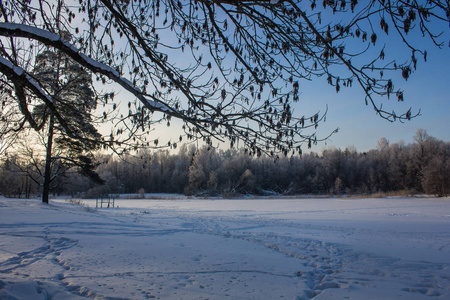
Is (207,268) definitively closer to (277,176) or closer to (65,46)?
(65,46)

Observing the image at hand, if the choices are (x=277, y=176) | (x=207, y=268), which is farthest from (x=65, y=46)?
(x=277, y=176)

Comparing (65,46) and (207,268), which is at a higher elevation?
(65,46)

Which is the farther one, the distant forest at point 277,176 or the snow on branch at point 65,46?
the distant forest at point 277,176

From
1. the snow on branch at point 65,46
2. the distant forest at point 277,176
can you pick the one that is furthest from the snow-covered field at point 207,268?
the distant forest at point 277,176

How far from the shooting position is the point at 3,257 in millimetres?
4414

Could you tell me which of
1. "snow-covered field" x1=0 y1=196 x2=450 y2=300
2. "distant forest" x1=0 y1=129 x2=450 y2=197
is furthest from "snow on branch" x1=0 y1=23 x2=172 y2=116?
"distant forest" x1=0 y1=129 x2=450 y2=197

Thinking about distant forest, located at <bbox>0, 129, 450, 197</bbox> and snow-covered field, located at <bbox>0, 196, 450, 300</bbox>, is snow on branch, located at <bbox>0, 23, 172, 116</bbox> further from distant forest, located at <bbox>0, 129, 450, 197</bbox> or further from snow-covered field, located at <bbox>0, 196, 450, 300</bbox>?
distant forest, located at <bbox>0, 129, 450, 197</bbox>

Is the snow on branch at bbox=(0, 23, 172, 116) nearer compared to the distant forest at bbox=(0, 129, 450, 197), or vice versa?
the snow on branch at bbox=(0, 23, 172, 116)

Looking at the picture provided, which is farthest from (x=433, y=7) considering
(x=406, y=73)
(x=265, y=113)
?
(x=265, y=113)

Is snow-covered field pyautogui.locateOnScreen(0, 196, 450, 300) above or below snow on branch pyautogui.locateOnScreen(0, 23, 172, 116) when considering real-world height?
below

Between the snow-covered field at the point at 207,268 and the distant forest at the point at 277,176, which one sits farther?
the distant forest at the point at 277,176

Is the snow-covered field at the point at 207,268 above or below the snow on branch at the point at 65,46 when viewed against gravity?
below

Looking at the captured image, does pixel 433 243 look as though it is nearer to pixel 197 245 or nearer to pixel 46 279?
pixel 197 245

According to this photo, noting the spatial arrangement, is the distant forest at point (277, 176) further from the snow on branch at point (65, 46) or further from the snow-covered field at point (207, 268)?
the snow on branch at point (65, 46)
